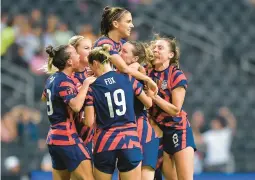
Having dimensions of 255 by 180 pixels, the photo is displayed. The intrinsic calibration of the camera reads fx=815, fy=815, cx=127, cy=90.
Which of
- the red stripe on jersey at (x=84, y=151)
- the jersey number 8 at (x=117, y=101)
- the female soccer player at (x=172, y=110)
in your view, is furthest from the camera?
the female soccer player at (x=172, y=110)

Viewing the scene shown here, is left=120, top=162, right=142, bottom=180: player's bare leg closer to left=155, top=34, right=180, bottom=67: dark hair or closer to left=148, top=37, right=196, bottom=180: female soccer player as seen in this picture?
left=148, top=37, right=196, bottom=180: female soccer player

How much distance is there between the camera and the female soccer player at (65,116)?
7145 millimetres

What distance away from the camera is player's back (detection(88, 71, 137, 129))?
6.93m

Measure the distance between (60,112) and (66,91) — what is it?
22 centimetres

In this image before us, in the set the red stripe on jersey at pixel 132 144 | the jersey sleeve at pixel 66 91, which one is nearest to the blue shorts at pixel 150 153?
the red stripe on jersey at pixel 132 144

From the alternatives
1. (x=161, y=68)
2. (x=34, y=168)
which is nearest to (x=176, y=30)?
(x=34, y=168)

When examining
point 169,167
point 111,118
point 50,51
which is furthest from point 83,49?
point 169,167

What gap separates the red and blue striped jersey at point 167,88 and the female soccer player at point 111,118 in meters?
0.68

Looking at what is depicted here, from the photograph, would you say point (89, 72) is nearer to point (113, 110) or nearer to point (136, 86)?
point (136, 86)

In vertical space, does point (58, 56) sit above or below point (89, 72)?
above

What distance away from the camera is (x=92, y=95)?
7008 mm

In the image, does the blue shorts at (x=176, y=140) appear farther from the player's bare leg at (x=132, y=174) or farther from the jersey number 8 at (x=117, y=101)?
the jersey number 8 at (x=117, y=101)

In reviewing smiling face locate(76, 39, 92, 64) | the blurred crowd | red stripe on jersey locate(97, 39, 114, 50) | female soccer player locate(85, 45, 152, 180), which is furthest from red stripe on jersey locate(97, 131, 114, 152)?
the blurred crowd

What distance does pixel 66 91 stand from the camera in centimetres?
710
